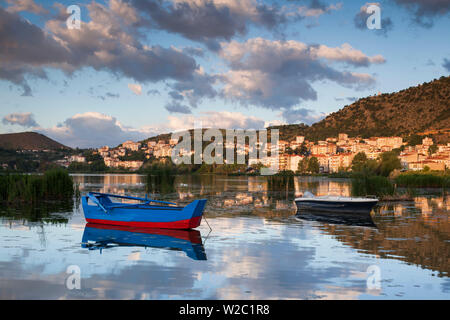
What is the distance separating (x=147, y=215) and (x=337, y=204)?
39.5ft

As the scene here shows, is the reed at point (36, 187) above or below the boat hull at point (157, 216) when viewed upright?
above

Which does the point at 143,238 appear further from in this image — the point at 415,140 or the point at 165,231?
the point at 415,140

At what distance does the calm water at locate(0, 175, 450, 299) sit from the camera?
9.08 metres

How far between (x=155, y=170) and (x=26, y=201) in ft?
108

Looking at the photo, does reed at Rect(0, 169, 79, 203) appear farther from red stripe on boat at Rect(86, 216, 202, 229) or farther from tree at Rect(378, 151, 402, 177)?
tree at Rect(378, 151, 402, 177)

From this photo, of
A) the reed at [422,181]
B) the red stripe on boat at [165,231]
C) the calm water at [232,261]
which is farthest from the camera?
the reed at [422,181]

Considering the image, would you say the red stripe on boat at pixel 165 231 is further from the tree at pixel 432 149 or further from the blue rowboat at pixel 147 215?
the tree at pixel 432 149

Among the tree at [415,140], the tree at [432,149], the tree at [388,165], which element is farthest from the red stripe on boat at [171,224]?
the tree at [415,140]

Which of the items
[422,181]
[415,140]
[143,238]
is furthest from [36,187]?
[415,140]

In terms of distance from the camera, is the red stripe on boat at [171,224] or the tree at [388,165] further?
the tree at [388,165]

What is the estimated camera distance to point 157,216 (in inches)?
716

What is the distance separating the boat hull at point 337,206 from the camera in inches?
962

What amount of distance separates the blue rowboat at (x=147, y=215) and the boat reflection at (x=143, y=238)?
0.26 meters
